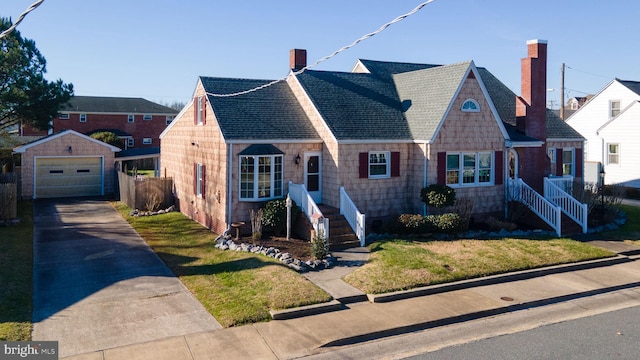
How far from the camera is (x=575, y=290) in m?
13.2

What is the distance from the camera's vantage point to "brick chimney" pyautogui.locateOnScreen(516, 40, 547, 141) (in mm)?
22578

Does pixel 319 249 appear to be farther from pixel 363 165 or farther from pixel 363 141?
pixel 363 141

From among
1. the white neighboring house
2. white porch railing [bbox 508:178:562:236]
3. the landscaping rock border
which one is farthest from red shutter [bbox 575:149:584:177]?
the landscaping rock border

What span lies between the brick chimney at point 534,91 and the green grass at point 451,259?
6.58m

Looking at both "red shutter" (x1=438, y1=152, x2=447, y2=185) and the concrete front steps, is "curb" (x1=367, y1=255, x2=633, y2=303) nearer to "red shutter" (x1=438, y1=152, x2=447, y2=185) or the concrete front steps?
the concrete front steps

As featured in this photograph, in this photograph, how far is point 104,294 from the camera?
12352mm

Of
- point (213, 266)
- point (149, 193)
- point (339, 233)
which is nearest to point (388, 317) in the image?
point (213, 266)

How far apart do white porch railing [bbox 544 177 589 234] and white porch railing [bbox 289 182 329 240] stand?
1082 cm

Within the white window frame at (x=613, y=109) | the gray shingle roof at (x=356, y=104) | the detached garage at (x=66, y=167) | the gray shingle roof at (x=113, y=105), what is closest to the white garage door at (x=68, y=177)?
the detached garage at (x=66, y=167)

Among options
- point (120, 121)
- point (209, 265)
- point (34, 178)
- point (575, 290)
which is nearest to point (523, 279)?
point (575, 290)

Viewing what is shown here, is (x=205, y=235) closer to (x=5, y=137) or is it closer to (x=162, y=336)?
(x=162, y=336)

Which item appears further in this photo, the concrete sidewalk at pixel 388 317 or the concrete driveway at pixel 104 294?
the concrete driveway at pixel 104 294

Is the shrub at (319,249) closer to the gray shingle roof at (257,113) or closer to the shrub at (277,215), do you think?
the shrub at (277,215)

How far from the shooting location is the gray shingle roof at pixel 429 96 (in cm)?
2016
